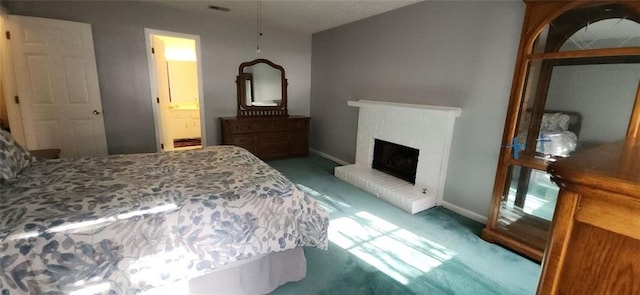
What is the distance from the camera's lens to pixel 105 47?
11.5 ft

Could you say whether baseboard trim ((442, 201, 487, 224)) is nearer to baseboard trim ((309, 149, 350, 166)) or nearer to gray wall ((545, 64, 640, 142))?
gray wall ((545, 64, 640, 142))

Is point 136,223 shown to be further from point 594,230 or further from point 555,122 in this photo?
point 555,122

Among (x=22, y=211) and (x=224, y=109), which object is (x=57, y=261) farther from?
(x=224, y=109)

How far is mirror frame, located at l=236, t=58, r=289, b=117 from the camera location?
4.51 meters

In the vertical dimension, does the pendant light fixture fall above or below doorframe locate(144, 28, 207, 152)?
above

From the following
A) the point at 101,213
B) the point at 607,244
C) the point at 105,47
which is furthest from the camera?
the point at 105,47

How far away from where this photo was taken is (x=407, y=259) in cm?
205

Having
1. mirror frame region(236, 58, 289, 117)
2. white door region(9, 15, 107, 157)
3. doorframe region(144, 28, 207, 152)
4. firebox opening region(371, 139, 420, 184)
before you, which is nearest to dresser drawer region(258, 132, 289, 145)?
mirror frame region(236, 58, 289, 117)

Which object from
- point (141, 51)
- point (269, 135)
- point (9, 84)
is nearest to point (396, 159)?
point (269, 135)

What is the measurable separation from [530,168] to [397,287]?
1.48m

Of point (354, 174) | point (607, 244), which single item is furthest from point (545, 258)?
point (354, 174)

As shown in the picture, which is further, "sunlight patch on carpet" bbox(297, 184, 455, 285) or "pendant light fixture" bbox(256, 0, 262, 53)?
"pendant light fixture" bbox(256, 0, 262, 53)

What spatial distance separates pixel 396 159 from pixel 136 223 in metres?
3.07

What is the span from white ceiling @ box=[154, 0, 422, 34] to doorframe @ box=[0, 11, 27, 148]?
61.3 inches
